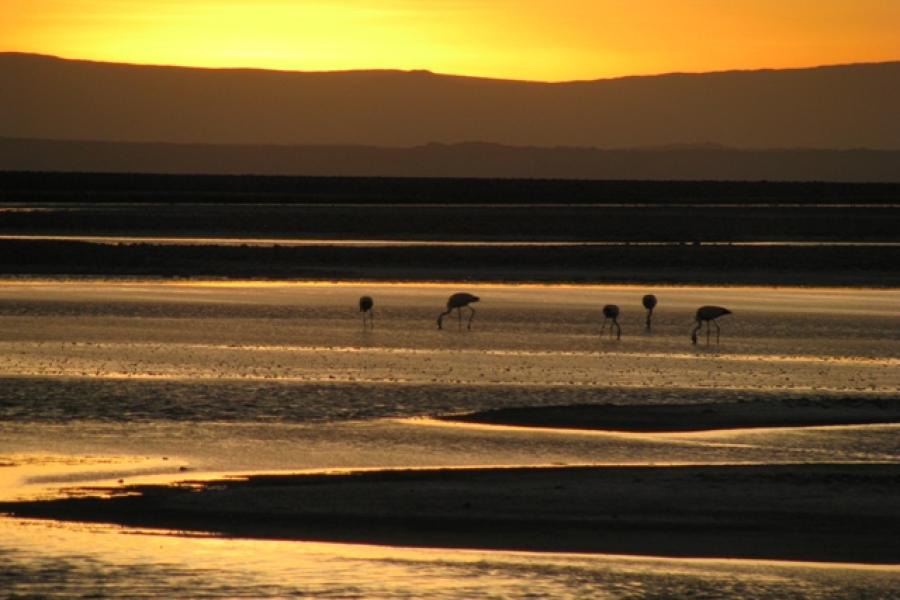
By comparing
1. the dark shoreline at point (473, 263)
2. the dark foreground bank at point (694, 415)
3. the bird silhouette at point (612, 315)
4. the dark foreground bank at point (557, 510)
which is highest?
the dark shoreline at point (473, 263)

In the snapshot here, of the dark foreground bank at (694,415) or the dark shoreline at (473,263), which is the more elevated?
the dark shoreline at (473,263)

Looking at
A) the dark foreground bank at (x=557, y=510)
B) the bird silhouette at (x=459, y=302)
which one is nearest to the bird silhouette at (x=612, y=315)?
the bird silhouette at (x=459, y=302)

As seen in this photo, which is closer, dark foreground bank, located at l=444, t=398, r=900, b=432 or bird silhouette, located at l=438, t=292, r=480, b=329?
dark foreground bank, located at l=444, t=398, r=900, b=432

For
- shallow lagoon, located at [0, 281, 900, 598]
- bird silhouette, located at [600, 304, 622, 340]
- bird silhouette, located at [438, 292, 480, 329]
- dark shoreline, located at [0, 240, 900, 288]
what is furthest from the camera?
dark shoreline, located at [0, 240, 900, 288]

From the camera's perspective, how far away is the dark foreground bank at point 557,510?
1285 cm

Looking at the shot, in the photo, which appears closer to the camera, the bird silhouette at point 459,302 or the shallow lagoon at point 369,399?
the shallow lagoon at point 369,399

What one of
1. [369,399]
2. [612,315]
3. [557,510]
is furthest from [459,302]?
[557,510]

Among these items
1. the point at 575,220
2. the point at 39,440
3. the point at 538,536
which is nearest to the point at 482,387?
the point at 39,440

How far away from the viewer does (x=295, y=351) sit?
24453 millimetres

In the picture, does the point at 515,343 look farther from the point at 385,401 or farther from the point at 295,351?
the point at 385,401

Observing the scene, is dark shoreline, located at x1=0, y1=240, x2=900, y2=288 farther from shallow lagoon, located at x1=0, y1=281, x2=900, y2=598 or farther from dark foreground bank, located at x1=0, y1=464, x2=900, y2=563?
dark foreground bank, located at x1=0, y1=464, x2=900, y2=563

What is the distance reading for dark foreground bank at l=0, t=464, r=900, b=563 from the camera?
1285cm

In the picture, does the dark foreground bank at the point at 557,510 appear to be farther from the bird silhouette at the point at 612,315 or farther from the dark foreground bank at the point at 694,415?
the bird silhouette at the point at 612,315

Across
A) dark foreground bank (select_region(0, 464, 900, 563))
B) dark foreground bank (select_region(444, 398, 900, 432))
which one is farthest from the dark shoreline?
dark foreground bank (select_region(0, 464, 900, 563))
